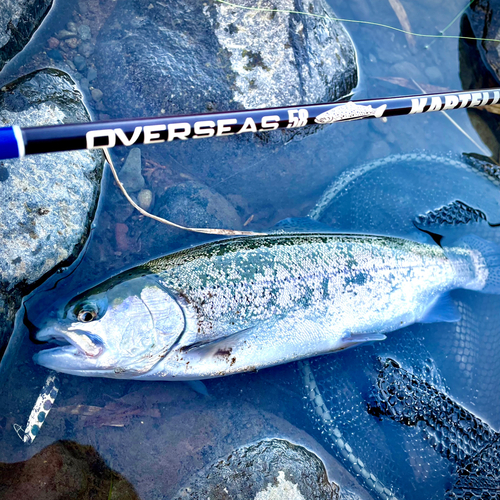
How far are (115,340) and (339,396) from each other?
202 cm

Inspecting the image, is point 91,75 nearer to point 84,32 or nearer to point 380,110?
point 84,32

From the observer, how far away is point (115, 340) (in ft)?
9.59

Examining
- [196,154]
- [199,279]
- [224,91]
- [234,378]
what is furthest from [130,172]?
[234,378]

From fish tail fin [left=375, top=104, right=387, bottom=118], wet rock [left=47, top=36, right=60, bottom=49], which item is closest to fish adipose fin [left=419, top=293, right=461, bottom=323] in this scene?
fish tail fin [left=375, top=104, right=387, bottom=118]

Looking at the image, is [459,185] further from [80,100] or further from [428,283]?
[80,100]

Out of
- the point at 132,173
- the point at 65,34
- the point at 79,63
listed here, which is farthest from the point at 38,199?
the point at 65,34

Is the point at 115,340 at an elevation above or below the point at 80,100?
below

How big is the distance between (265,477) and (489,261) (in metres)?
2.82

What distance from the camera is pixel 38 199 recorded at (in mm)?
3160

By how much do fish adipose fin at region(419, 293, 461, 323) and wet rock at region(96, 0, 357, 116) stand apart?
7.52 ft

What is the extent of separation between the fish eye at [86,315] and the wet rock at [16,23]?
7.85 ft

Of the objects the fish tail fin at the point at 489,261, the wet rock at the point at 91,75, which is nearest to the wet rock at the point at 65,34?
the wet rock at the point at 91,75

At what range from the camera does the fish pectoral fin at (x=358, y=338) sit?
11.2ft

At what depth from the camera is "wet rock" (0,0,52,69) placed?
11.5ft
